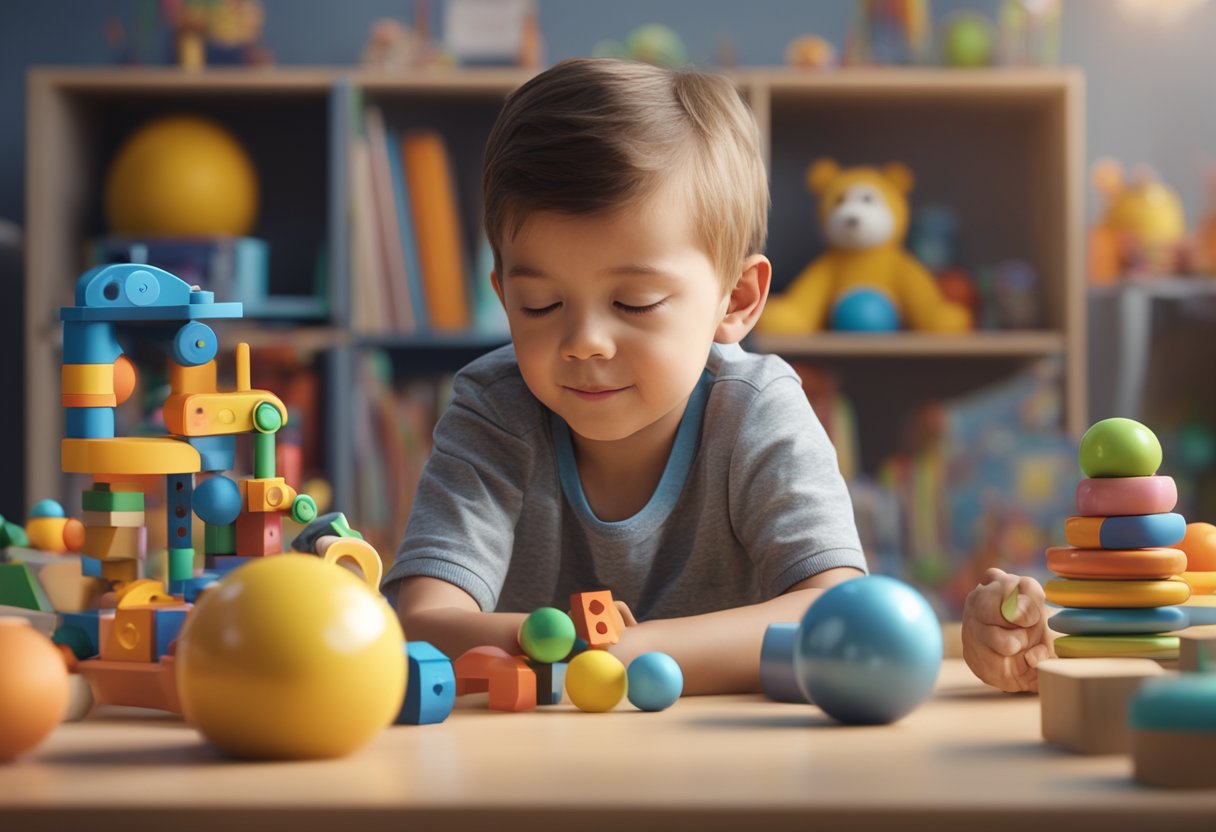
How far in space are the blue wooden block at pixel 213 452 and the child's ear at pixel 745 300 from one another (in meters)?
0.52

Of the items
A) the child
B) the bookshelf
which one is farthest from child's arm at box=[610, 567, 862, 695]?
the bookshelf

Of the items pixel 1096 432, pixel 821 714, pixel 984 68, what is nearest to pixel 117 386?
pixel 821 714

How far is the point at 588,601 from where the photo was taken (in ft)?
2.54

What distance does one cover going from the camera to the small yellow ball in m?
0.69

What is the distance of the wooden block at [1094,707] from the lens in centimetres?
53

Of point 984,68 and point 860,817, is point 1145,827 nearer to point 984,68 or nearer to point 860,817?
point 860,817

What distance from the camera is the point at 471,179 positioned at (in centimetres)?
319

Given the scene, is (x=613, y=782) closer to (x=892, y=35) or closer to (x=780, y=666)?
(x=780, y=666)

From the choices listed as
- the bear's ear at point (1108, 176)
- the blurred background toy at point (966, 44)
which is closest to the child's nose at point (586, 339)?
the blurred background toy at point (966, 44)

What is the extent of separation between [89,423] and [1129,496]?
1.78 feet

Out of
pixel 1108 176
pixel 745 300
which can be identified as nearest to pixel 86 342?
pixel 745 300

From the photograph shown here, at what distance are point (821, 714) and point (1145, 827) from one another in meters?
0.23

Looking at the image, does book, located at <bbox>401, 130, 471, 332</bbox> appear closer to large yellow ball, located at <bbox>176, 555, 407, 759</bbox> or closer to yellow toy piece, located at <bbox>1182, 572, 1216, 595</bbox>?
yellow toy piece, located at <bbox>1182, 572, 1216, 595</bbox>

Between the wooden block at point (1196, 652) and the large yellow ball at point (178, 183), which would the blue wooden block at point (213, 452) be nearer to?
the wooden block at point (1196, 652)
